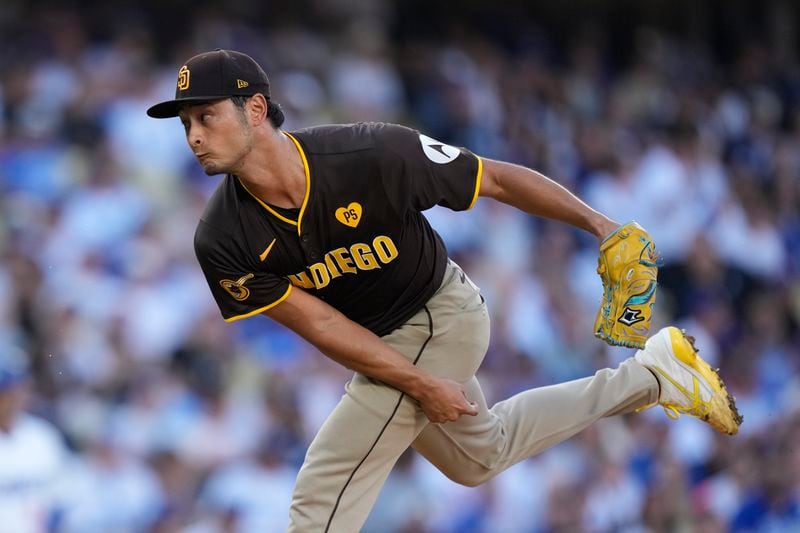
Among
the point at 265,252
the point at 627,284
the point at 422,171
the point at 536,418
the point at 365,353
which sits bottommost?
the point at 536,418

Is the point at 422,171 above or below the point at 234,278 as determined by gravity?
above

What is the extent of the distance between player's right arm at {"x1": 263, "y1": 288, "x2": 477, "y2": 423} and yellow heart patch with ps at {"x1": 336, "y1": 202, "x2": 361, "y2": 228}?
31cm

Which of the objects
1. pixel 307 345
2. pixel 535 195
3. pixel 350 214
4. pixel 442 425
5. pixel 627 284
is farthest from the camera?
pixel 307 345

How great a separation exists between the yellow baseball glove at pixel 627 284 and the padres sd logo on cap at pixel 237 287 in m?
1.33

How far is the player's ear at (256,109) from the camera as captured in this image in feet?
14.4

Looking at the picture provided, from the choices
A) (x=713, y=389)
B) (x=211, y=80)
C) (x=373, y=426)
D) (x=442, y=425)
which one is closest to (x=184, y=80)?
(x=211, y=80)

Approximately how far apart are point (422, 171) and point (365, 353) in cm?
70

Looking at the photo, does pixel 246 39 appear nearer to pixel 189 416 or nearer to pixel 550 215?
pixel 189 416

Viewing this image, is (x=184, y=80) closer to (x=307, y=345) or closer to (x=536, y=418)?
(x=536, y=418)

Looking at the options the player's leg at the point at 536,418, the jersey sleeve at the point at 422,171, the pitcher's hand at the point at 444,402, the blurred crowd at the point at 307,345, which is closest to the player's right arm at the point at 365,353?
the pitcher's hand at the point at 444,402

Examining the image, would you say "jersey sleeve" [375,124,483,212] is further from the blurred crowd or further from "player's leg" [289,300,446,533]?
the blurred crowd

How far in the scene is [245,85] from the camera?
4352 mm

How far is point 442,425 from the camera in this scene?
489 centimetres

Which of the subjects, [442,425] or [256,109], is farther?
[442,425]
